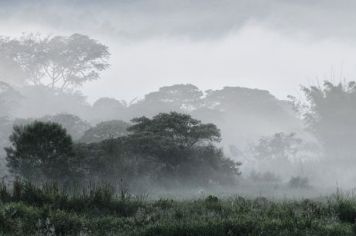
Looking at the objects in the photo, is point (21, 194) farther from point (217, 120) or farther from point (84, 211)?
point (217, 120)

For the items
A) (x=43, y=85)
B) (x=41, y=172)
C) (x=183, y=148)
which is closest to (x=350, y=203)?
(x=41, y=172)

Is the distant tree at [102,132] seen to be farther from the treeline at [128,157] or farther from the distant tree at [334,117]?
the distant tree at [334,117]

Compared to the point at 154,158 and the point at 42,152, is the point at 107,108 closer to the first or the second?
the point at 154,158

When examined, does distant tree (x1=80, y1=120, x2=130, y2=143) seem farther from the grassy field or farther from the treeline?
the grassy field

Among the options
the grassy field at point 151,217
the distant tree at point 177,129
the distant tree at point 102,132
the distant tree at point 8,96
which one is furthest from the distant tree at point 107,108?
the grassy field at point 151,217

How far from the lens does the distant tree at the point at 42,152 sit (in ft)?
88.1

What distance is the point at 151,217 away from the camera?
1037 cm

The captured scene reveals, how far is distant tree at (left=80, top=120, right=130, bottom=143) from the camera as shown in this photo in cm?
4584

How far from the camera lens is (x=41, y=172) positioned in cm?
2692

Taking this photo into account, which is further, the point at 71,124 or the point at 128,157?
the point at 71,124

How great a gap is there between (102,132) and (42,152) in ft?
64.1

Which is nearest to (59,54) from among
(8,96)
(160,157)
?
(8,96)

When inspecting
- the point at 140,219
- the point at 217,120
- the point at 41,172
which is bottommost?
the point at 140,219

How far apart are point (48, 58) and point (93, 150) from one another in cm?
7188
